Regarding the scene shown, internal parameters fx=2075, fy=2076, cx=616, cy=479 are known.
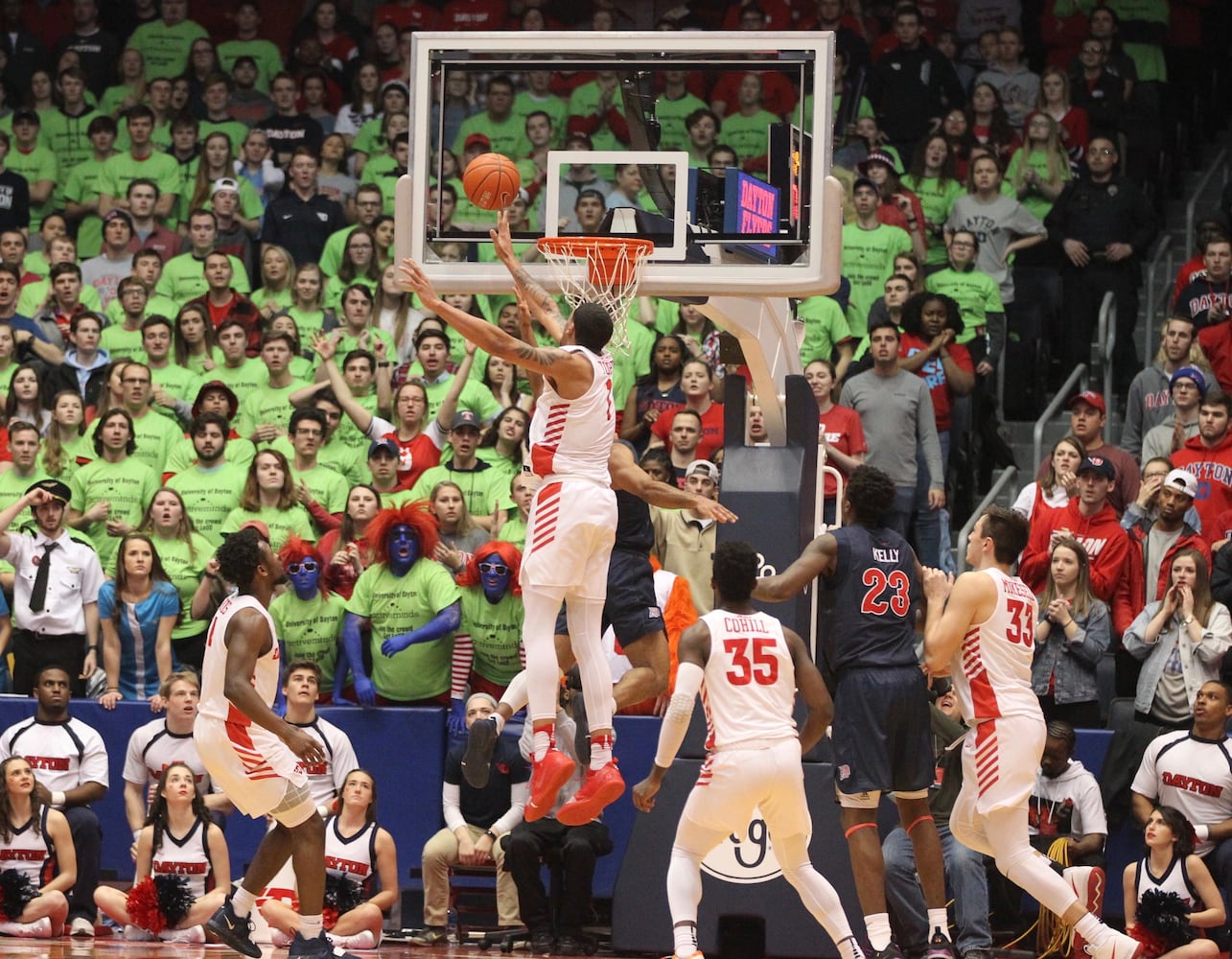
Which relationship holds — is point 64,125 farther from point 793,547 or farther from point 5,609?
point 793,547

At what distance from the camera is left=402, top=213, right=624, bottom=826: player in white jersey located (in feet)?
29.2

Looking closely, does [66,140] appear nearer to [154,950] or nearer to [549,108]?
[549,108]

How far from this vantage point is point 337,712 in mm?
12969

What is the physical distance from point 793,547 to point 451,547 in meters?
2.84

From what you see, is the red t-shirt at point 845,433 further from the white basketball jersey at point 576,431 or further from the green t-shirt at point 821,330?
the white basketball jersey at point 576,431

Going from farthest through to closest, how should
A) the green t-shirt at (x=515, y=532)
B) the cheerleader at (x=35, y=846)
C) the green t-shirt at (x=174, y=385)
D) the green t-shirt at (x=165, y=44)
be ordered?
the green t-shirt at (x=165, y=44) → the green t-shirt at (x=174, y=385) → the green t-shirt at (x=515, y=532) → the cheerleader at (x=35, y=846)

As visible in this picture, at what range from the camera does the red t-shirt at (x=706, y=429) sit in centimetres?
1377

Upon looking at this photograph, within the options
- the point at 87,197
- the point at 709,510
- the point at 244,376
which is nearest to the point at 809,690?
the point at 709,510

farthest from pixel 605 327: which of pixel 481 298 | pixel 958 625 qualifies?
pixel 481 298

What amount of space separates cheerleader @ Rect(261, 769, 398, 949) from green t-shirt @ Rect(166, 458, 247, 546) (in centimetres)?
240

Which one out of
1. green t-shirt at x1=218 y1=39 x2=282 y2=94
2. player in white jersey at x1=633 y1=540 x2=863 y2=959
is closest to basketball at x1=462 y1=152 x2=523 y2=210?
player in white jersey at x1=633 y1=540 x2=863 y2=959

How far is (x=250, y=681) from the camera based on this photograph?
934cm

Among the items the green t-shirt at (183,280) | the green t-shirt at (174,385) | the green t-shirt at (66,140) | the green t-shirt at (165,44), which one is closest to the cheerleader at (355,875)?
the green t-shirt at (174,385)

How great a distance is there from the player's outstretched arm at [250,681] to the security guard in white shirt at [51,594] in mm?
4166
